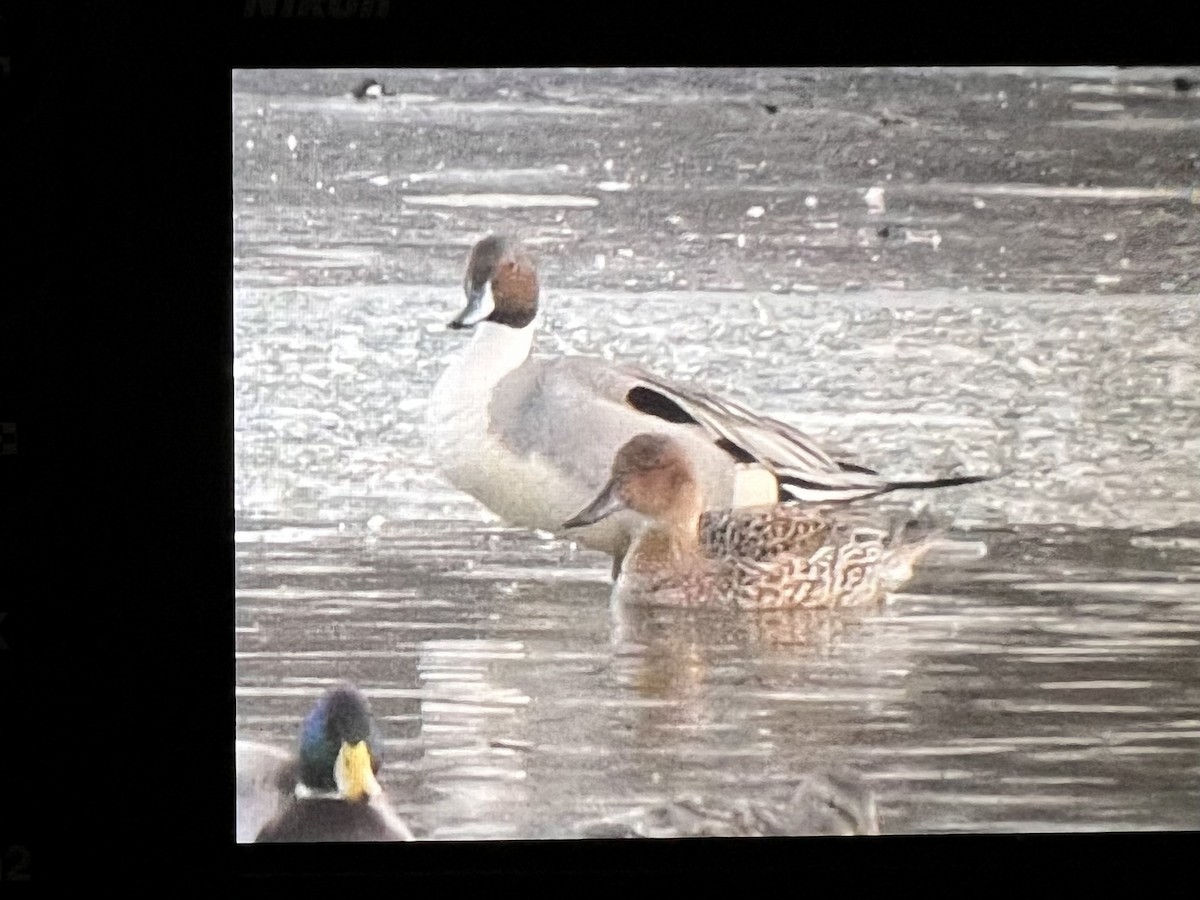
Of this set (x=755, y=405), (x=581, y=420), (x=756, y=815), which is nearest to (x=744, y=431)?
(x=755, y=405)

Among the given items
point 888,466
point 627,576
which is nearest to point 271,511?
point 627,576

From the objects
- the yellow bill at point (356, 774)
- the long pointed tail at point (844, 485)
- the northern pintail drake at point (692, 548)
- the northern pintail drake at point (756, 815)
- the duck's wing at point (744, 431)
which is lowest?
the northern pintail drake at point (756, 815)

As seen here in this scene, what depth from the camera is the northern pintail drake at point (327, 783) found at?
109cm

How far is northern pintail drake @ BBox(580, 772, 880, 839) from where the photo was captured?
1.11 m

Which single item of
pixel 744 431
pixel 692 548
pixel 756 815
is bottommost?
pixel 756 815

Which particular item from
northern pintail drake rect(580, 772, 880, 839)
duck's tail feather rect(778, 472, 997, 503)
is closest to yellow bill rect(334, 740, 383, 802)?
northern pintail drake rect(580, 772, 880, 839)

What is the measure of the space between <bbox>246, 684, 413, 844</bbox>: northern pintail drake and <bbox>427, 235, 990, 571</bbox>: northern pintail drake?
0.74 ft

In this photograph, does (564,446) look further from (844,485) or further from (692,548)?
(844,485)

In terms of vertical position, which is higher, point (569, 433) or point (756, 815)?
point (569, 433)

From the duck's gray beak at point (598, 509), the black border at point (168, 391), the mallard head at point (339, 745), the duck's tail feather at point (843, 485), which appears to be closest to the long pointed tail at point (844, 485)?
the duck's tail feather at point (843, 485)

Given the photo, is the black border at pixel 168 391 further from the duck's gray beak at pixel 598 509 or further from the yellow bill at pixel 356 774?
the duck's gray beak at pixel 598 509

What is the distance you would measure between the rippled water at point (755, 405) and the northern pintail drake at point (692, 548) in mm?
26

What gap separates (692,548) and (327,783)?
38cm

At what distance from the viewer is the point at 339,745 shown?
109 cm
